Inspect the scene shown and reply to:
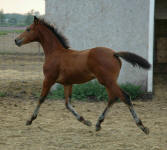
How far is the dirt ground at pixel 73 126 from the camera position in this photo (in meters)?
5.47

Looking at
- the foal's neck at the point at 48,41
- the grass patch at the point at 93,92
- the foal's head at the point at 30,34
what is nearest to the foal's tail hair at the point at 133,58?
the foal's neck at the point at 48,41

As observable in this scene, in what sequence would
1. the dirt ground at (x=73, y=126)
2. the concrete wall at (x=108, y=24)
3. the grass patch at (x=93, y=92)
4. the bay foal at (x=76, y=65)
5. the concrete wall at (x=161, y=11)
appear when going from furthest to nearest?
the concrete wall at (x=161, y=11) < the concrete wall at (x=108, y=24) < the grass patch at (x=93, y=92) < the bay foal at (x=76, y=65) < the dirt ground at (x=73, y=126)

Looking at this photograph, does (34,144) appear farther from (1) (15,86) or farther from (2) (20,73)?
(2) (20,73)

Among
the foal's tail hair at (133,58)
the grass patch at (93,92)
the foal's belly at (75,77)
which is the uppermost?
the foal's tail hair at (133,58)

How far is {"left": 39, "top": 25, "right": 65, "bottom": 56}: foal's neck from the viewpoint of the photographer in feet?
22.5

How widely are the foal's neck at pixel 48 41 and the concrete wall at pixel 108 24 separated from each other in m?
3.41

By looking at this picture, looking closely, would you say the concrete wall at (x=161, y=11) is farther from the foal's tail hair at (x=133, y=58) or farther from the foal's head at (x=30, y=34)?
the foal's tail hair at (x=133, y=58)

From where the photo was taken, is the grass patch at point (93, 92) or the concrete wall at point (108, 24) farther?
the concrete wall at point (108, 24)

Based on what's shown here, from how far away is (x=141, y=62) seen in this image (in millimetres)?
6105

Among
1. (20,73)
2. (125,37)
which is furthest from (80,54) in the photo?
(20,73)

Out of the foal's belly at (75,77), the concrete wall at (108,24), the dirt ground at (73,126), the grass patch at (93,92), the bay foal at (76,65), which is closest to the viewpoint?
the dirt ground at (73,126)

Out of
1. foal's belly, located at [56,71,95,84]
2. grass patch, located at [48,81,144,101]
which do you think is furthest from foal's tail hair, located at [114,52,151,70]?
grass patch, located at [48,81,144,101]

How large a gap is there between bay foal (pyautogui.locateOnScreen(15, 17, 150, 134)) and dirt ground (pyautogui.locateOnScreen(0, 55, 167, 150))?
27 centimetres

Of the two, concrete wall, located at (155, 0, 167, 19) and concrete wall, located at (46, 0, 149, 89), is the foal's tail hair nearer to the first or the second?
concrete wall, located at (46, 0, 149, 89)
